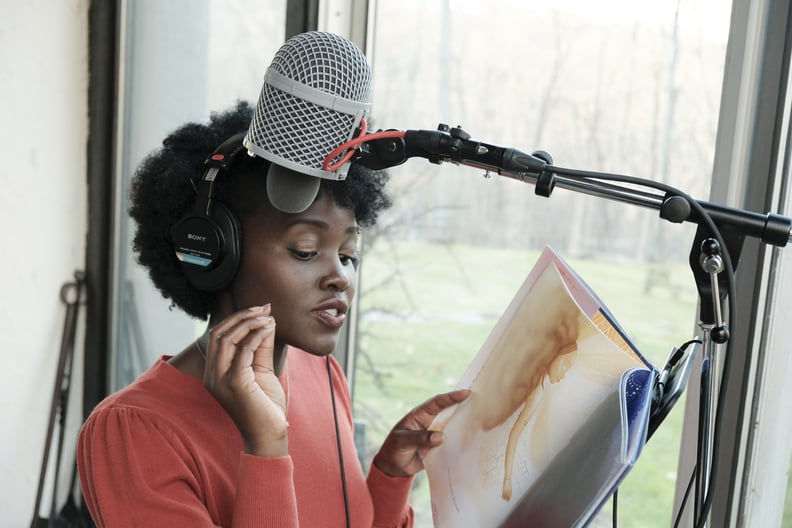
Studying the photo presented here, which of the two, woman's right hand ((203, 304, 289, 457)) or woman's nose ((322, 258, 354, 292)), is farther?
woman's nose ((322, 258, 354, 292))

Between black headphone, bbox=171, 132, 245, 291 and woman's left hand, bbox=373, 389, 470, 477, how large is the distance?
31 cm

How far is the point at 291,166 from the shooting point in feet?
2.35

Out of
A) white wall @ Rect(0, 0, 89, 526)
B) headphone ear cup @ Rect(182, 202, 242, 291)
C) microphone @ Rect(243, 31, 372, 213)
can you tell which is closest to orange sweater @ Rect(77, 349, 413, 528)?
headphone ear cup @ Rect(182, 202, 242, 291)

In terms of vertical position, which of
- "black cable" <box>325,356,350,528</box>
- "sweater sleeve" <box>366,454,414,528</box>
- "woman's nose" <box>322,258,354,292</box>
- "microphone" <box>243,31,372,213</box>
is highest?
"microphone" <box>243,31,372,213</box>

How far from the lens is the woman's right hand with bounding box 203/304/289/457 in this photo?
0.80 meters

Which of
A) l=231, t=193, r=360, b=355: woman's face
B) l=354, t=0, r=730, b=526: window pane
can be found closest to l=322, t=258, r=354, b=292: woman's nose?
l=231, t=193, r=360, b=355: woman's face

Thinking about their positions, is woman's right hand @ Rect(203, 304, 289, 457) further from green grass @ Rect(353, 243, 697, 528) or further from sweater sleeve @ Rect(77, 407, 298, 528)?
green grass @ Rect(353, 243, 697, 528)

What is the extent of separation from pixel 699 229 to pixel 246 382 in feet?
1.56

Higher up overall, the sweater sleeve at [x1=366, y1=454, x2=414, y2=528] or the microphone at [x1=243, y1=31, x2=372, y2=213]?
the microphone at [x1=243, y1=31, x2=372, y2=213]

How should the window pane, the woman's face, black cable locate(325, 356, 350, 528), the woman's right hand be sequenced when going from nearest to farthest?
the woman's right hand → the woman's face → black cable locate(325, 356, 350, 528) → the window pane

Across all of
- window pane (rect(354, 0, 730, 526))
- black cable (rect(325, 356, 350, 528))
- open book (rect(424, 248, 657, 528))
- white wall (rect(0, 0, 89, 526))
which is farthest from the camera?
white wall (rect(0, 0, 89, 526))

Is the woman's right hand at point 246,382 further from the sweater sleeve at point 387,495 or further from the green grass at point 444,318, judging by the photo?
the green grass at point 444,318

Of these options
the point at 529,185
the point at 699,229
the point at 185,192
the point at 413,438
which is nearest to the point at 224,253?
the point at 185,192

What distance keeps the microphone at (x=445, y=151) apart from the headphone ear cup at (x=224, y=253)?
0.76 feet
